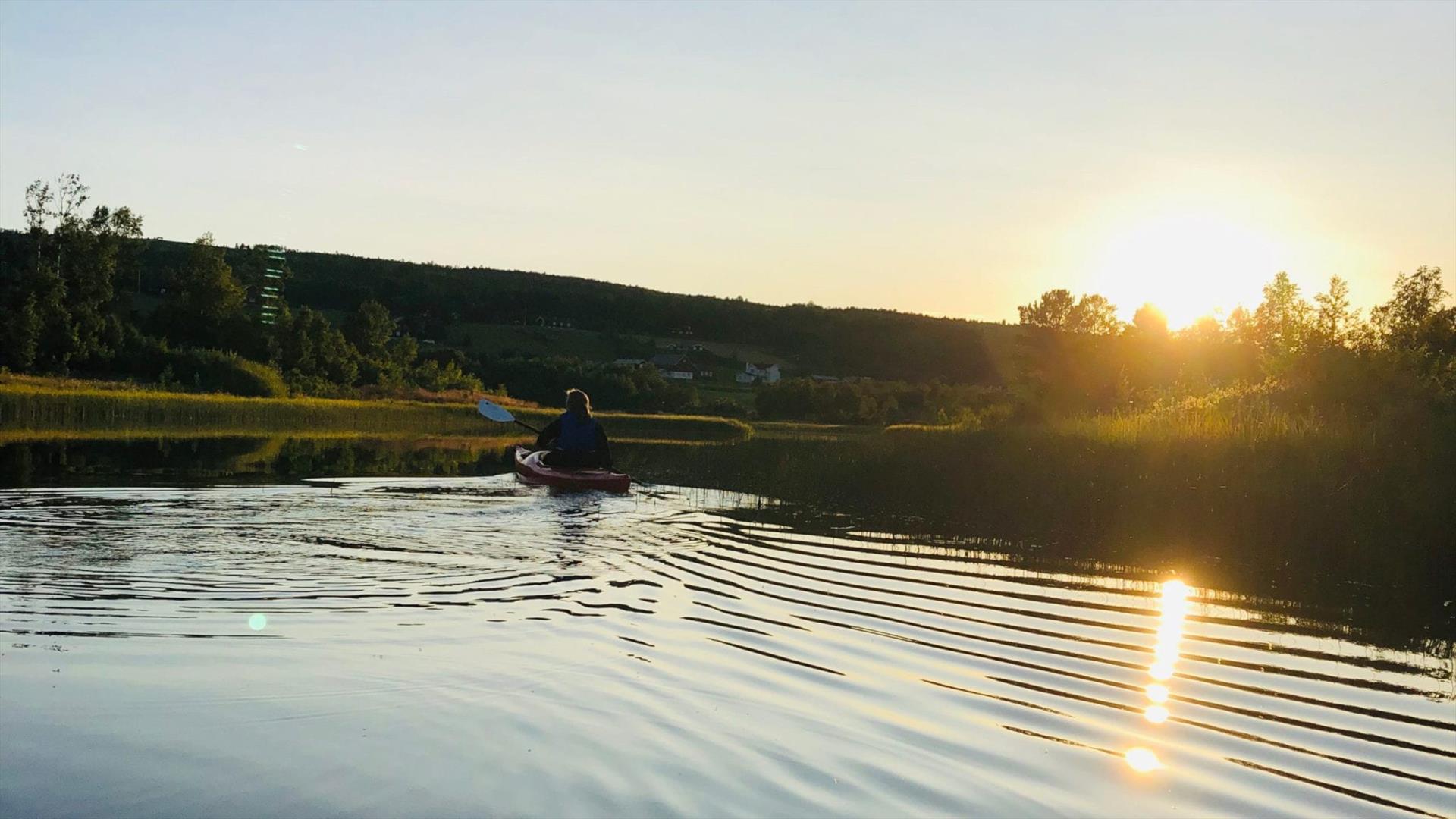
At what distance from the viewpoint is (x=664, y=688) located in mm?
7652

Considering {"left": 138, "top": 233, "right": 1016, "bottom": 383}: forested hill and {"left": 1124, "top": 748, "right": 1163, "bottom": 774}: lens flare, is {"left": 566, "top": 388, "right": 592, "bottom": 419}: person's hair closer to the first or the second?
{"left": 1124, "top": 748, "right": 1163, "bottom": 774}: lens flare

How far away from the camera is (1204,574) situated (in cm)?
1382

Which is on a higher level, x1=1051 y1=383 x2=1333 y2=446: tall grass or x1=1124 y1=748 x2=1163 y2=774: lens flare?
x1=1051 y1=383 x2=1333 y2=446: tall grass

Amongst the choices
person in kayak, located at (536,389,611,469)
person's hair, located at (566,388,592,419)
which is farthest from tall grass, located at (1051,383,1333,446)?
person's hair, located at (566,388,592,419)

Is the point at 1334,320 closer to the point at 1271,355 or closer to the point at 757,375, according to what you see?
the point at 1271,355

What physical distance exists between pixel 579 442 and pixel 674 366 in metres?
102

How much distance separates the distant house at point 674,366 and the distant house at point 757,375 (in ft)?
16.6

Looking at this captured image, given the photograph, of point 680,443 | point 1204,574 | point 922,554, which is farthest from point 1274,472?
point 680,443

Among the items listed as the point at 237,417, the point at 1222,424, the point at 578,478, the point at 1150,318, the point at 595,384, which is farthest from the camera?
the point at 1150,318

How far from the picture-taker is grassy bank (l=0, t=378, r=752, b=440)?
4334 centimetres

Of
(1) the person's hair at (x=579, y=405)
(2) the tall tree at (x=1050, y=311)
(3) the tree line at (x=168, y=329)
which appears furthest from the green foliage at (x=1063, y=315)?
(1) the person's hair at (x=579, y=405)

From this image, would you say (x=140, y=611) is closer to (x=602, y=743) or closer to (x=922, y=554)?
(x=602, y=743)

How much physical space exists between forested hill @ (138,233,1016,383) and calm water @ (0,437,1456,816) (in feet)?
365

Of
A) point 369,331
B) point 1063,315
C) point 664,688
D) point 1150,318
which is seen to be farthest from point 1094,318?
point 664,688
